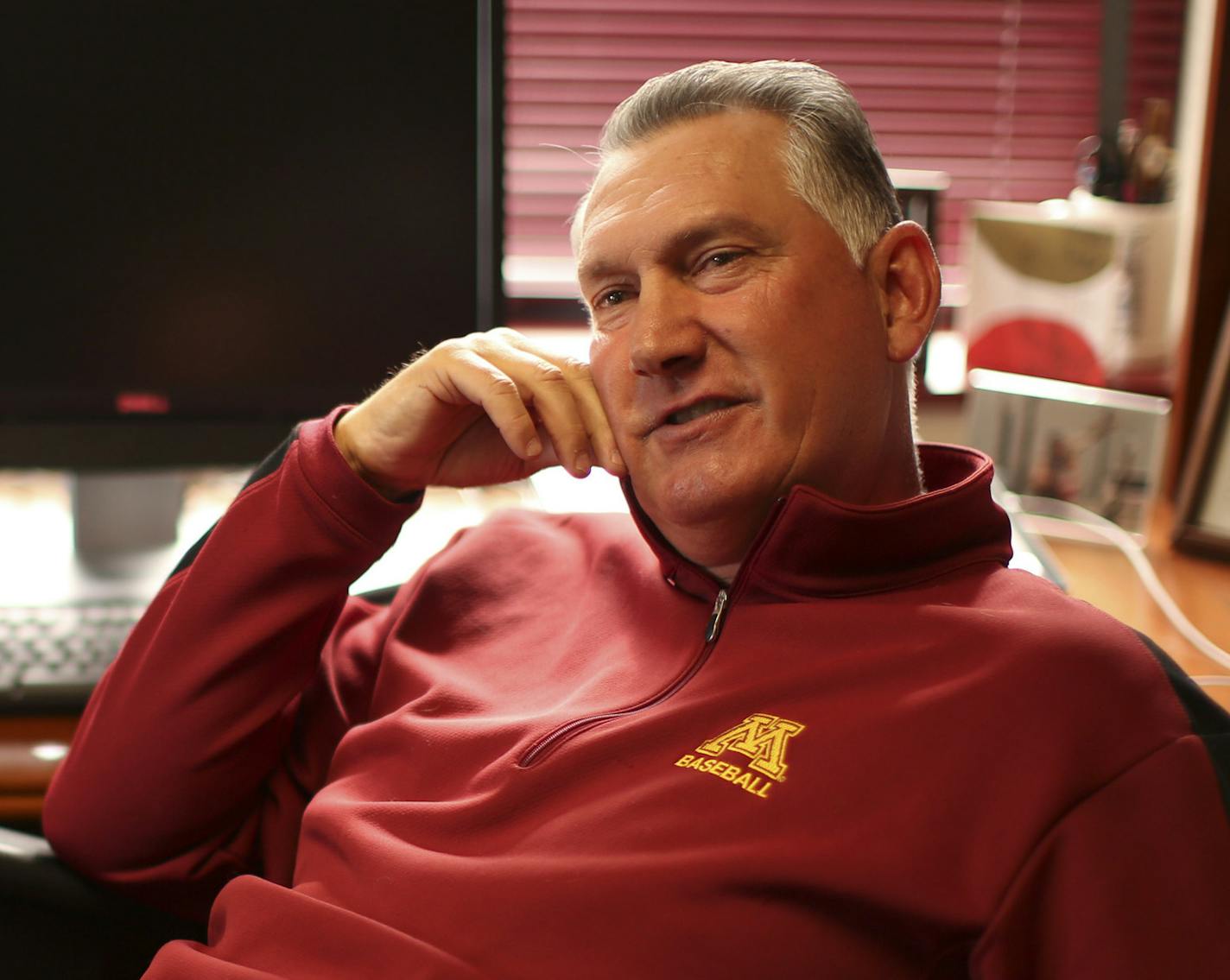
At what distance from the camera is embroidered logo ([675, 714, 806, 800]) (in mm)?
850

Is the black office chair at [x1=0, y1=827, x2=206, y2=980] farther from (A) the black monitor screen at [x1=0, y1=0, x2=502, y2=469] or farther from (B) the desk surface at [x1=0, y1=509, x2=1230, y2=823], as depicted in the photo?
(A) the black monitor screen at [x1=0, y1=0, x2=502, y2=469]

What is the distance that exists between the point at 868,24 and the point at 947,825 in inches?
66.3

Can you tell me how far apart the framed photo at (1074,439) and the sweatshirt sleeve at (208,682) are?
35.8 inches

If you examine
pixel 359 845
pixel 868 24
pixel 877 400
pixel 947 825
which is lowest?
pixel 359 845

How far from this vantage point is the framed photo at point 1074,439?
164 cm

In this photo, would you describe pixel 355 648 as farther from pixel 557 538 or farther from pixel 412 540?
pixel 412 540

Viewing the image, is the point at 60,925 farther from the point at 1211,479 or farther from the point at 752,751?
the point at 1211,479

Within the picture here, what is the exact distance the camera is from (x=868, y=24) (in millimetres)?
2148

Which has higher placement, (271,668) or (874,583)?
(874,583)

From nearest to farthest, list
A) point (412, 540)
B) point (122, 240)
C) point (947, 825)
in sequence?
point (947, 825) < point (122, 240) < point (412, 540)

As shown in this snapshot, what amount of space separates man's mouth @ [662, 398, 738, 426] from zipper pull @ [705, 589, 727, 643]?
14 centimetres

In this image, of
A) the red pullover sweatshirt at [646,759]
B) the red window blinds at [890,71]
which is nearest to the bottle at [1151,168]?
the red window blinds at [890,71]

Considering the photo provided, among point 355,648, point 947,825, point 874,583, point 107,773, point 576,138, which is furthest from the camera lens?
point 576,138

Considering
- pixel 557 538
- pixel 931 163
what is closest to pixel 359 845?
pixel 557 538
